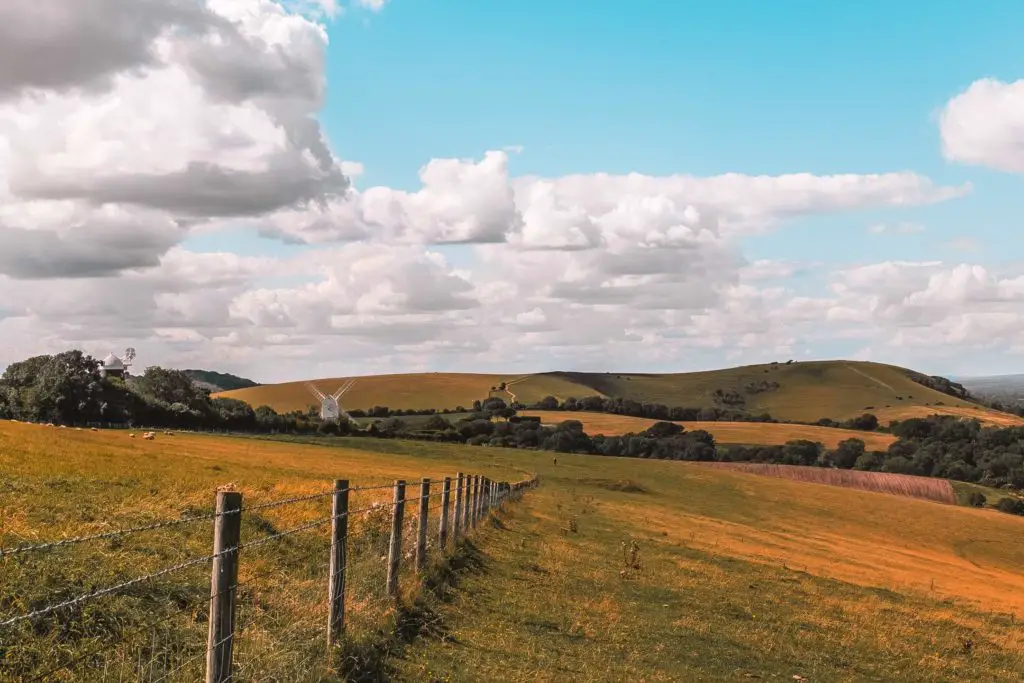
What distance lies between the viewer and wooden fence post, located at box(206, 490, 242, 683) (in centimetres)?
877

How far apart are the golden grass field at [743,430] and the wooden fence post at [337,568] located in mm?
156420

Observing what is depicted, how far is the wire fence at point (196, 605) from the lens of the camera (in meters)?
8.97

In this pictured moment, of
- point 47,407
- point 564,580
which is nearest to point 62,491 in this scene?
point 564,580

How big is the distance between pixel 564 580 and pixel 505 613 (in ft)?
17.4

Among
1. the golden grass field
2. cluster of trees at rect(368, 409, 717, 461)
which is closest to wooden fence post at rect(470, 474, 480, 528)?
cluster of trees at rect(368, 409, 717, 461)

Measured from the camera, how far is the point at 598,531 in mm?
37844

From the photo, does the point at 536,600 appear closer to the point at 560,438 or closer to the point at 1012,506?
the point at 1012,506

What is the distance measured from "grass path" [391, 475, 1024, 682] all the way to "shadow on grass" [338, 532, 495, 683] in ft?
0.60

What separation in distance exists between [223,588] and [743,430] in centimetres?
17807

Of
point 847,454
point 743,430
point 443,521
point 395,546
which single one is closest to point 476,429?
point 743,430

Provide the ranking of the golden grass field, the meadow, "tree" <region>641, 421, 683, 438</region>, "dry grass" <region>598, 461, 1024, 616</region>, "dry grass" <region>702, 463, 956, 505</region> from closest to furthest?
1. the meadow
2. "dry grass" <region>598, 461, 1024, 616</region>
3. "dry grass" <region>702, 463, 956, 505</region>
4. the golden grass field
5. "tree" <region>641, 421, 683, 438</region>

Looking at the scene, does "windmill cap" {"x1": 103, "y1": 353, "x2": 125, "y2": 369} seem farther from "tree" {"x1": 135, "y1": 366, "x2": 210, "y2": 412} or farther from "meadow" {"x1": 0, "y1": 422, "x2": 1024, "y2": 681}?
"meadow" {"x1": 0, "y1": 422, "x2": 1024, "y2": 681}

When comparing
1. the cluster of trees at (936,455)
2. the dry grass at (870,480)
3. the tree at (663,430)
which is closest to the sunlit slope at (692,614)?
the dry grass at (870,480)

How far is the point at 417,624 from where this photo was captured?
560 inches
